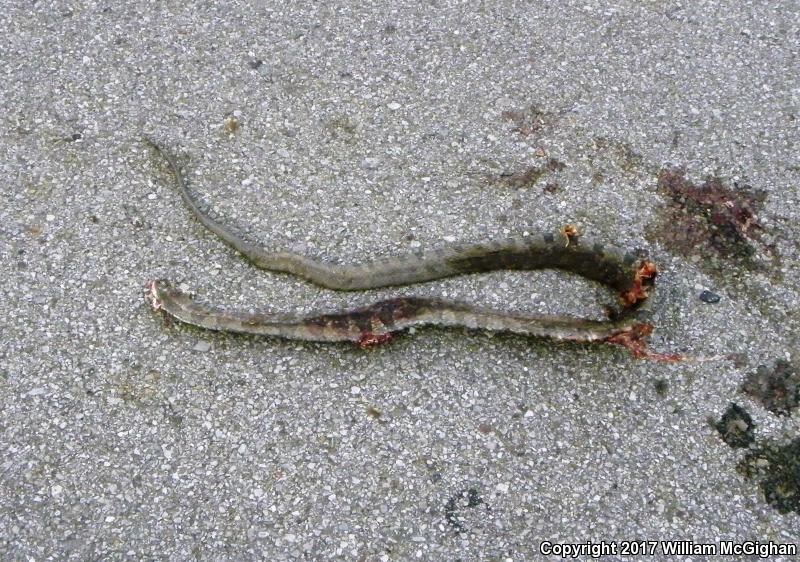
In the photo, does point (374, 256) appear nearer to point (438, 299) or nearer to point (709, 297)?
point (438, 299)

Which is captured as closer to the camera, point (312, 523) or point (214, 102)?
point (312, 523)

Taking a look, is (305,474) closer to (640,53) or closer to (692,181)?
(692,181)

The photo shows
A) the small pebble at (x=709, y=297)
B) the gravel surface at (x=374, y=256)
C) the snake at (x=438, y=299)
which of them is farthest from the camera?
the small pebble at (x=709, y=297)

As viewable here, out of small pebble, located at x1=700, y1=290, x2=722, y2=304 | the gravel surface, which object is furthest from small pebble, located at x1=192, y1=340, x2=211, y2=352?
small pebble, located at x1=700, y1=290, x2=722, y2=304

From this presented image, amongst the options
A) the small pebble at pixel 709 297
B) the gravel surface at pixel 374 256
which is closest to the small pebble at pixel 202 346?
the gravel surface at pixel 374 256

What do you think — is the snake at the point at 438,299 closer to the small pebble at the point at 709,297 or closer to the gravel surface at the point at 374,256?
the gravel surface at the point at 374,256

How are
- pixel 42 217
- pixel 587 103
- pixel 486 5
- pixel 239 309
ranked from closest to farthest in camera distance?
pixel 239 309, pixel 42 217, pixel 587 103, pixel 486 5

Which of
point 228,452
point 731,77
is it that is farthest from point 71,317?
point 731,77

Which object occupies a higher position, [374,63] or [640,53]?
[640,53]
